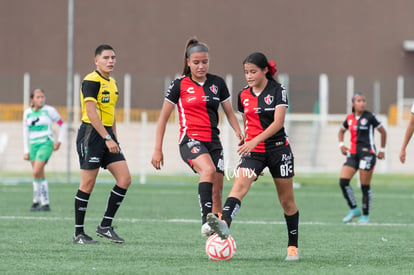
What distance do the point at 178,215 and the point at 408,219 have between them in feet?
12.0

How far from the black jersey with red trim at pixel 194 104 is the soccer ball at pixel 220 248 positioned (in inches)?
57.6

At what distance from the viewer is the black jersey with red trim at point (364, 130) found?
1634 cm

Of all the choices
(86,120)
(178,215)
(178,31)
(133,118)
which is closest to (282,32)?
(178,31)

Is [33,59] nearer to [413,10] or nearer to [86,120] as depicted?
[413,10]

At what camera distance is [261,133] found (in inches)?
377

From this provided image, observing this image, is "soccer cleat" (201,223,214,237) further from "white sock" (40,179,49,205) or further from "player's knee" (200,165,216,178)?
"white sock" (40,179,49,205)

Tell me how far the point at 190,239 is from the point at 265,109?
2.86 m

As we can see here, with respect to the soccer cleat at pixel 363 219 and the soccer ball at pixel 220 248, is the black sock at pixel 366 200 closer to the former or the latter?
the soccer cleat at pixel 363 219

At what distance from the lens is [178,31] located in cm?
4388

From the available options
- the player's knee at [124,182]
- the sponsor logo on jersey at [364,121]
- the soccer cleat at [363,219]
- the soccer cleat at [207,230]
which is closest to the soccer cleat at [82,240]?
the player's knee at [124,182]

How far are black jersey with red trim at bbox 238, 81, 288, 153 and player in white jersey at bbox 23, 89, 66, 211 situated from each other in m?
7.79

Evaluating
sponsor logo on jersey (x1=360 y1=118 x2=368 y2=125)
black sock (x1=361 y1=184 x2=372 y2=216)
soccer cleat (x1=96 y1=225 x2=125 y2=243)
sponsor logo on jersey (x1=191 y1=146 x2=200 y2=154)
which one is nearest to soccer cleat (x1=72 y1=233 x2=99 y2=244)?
soccer cleat (x1=96 y1=225 x2=125 y2=243)

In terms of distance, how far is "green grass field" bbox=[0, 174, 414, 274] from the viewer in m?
9.30

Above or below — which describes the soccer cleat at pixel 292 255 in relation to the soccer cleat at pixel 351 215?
above
